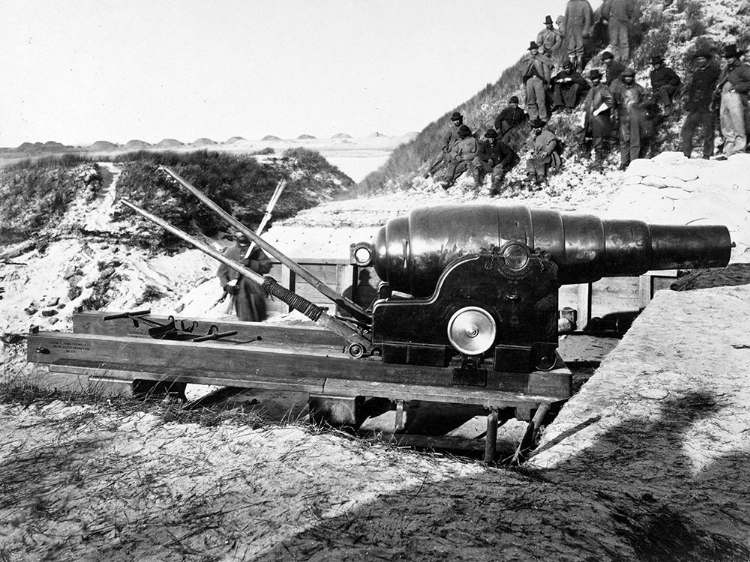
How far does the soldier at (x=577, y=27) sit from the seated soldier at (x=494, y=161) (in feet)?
10.5

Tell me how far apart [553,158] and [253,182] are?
1022 cm

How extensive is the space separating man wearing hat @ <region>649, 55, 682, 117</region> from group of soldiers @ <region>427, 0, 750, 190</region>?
22mm

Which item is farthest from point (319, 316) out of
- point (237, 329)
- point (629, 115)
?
point (629, 115)

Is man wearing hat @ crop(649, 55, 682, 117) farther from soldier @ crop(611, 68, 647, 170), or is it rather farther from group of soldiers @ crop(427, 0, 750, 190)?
soldier @ crop(611, 68, 647, 170)

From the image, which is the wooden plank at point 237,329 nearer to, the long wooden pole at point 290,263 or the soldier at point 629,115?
the long wooden pole at point 290,263

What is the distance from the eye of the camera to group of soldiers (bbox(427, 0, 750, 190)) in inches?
454

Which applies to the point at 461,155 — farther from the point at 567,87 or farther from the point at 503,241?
the point at 503,241

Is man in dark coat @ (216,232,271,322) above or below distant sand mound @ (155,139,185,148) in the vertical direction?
below

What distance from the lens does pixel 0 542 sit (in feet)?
7.70

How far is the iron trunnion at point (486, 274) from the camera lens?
12.1ft

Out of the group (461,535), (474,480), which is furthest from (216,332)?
(461,535)

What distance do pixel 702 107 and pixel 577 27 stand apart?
16.7 ft

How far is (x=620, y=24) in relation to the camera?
1645cm

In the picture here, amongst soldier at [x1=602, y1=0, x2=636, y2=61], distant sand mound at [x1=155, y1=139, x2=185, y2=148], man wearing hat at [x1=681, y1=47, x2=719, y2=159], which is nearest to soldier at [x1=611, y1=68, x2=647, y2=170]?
man wearing hat at [x1=681, y1=47, x2=719, y2=159]
